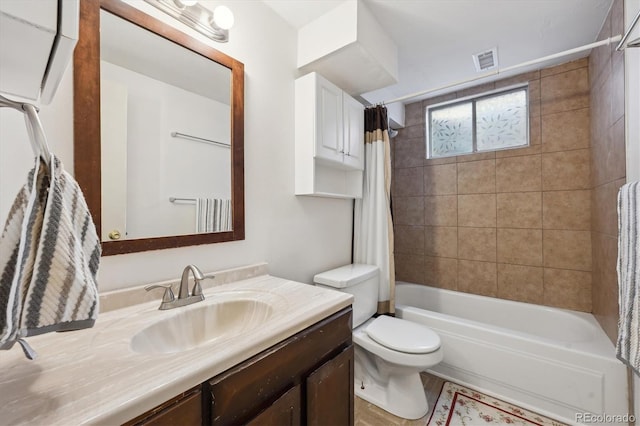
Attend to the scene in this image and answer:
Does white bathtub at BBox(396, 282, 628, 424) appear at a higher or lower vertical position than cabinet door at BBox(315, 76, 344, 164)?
lower

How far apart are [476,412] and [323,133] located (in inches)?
76.4

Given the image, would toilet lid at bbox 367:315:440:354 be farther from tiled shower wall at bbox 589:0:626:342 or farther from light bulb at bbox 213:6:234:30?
light bulb at bbox 213:6:234:30

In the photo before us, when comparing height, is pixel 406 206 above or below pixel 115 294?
above

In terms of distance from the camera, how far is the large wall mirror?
910 mm

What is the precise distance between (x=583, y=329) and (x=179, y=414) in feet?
8.56

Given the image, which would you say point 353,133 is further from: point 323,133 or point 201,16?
point 201,16

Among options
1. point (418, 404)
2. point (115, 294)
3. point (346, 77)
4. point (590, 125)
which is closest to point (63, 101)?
point (115, 294)

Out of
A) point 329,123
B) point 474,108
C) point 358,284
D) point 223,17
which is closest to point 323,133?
point 329,123

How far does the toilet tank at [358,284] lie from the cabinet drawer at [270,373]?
2.14 ft

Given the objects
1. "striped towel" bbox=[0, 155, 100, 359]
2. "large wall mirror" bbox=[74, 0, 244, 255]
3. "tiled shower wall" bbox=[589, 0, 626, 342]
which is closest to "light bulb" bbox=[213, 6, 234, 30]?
"large wall mirror" bbox=[74, 0, 244, 255]

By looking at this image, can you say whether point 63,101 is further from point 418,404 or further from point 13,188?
point 418,404

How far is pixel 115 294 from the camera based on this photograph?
36.1 inches

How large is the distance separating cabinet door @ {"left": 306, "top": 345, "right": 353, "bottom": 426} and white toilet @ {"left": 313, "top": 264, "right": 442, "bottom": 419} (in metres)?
0.56

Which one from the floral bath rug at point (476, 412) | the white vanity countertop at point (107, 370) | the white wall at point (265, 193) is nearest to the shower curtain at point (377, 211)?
the white wall at point (265, 193)
